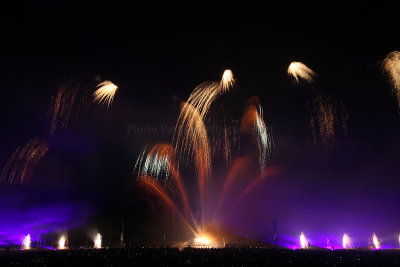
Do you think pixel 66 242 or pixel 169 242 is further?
pixel 169 242

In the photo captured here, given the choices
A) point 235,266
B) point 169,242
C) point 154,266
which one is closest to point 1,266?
point 154,266

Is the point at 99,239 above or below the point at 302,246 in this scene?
above

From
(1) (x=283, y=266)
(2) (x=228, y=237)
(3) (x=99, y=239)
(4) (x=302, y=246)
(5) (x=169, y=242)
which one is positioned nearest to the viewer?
(1) (x=283, y=266)

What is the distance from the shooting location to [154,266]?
41.8 metres

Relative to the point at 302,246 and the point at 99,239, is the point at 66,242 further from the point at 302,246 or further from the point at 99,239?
the point at 302,246

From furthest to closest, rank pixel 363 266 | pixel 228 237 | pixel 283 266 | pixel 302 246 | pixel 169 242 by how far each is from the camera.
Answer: pixel 228 237 → pixel 302 246 → pixel 169 242 → pixel 363 266 → pixel 283 266

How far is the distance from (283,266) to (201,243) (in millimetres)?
66208

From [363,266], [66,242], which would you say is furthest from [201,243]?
[363,266]

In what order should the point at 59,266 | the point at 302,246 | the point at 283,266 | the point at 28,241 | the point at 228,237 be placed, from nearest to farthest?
the point at 59,266
the point at 283,266
the point at 28,241
the point at 302,246
the point at 228,237

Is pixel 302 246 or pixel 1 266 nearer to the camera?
pixel 1 266

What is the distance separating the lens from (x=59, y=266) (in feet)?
136

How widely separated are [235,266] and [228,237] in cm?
14702

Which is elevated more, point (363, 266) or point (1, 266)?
point (1, 266)

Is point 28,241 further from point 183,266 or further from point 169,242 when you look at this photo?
point 183,266
